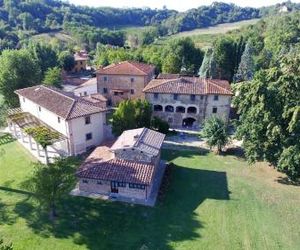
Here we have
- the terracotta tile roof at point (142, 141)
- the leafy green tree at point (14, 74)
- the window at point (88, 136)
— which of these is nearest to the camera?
the terracotta tile roof at point (142, 141)

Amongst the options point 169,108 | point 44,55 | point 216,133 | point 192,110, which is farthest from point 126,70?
point 44,55

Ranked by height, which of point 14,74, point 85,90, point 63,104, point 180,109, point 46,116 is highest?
point 14,74

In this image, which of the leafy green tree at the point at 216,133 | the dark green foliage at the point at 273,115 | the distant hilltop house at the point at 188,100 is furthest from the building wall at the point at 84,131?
→ the dark green foliage at the point at 273,115

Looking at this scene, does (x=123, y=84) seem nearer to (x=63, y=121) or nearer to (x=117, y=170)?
(x=63, y=121)

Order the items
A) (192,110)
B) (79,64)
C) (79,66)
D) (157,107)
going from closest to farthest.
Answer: (192,110), (157,107), (79,64), (79,66)

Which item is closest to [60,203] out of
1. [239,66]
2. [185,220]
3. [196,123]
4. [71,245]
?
[71,245]

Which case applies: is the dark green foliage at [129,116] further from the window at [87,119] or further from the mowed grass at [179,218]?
the mowed grass at [179,218]

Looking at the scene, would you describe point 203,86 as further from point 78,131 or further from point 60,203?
point 60,203
